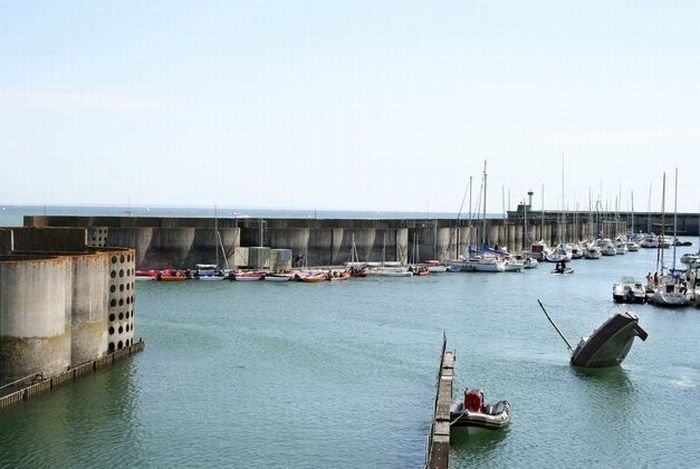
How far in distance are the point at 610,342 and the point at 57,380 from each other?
21.5 m

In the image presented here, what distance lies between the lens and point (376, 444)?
25.2m

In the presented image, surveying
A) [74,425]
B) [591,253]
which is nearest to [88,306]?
[74,425]

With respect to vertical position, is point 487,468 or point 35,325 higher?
point 35,325

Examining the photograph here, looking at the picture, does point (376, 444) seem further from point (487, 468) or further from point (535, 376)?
point (535, 376)

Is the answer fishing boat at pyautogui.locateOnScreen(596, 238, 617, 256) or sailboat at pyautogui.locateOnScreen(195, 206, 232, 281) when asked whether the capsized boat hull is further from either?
fishing boat at pyautogui.locateOnScreen(596, 238, 617, 256)

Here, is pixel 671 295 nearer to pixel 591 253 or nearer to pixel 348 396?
pixel 348 396

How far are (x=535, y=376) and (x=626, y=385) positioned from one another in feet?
11.4

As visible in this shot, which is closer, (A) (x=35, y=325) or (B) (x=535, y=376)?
(A) (x=35, y=325)

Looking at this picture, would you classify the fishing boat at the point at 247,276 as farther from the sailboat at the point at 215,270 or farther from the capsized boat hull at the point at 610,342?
the capsized boat hull at the point at 610,342

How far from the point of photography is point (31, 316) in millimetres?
27266

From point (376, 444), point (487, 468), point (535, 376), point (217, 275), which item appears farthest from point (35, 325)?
point (217, 275)

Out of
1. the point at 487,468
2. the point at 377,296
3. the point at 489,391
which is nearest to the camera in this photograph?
the point at 487,468

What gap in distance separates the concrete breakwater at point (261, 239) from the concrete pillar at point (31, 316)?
37357 millimetres

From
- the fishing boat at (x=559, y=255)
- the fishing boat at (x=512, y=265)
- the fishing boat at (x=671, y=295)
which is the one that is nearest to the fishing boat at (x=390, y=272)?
the fishing boat at (x=512, y=265)
